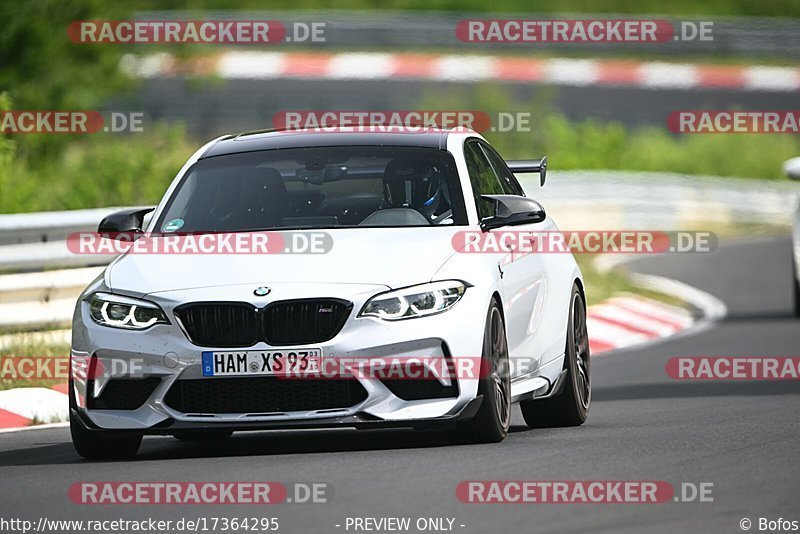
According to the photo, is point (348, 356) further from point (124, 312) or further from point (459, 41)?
point (459, 41)

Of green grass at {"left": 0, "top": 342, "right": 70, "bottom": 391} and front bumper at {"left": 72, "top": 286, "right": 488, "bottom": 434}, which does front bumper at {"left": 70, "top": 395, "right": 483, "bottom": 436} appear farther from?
green grass at {"left": 0, "top": 342, "right": 70, "bottom": 391}

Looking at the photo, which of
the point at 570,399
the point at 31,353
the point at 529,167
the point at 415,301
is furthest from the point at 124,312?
the point at 31,353

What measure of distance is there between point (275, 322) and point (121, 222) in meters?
1.56

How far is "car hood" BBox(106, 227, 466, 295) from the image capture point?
8906 millimetres

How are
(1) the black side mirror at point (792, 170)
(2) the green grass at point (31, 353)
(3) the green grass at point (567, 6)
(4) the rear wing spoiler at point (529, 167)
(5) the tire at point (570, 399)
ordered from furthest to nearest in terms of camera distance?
Answer: (3) the green grass at point (567, 6)
(1) the black side mirror at point (792, 170)
(2) the green grass at point (31, 353)
(4) the rear wing spoiler at point (529, 167)
(5) the tire at point (570, 399)

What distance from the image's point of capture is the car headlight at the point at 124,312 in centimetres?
893

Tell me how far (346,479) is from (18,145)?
15.6 m

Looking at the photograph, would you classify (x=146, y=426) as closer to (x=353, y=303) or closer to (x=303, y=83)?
(x=353, y=303)

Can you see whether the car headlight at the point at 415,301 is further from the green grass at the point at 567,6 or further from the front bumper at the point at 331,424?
the green grass at the point at 567,6

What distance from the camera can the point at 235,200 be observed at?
10023mm

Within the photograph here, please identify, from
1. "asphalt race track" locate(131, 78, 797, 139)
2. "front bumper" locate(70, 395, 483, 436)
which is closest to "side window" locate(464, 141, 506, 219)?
"front bumper" locate(70, 395, 483, 436)

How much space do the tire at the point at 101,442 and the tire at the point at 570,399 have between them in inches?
96.2

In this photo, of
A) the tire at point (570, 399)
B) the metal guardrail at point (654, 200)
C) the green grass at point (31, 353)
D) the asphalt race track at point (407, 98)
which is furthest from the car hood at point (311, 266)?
the asphalt race track at point (407, 98)

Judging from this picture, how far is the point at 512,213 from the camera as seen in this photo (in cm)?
977
